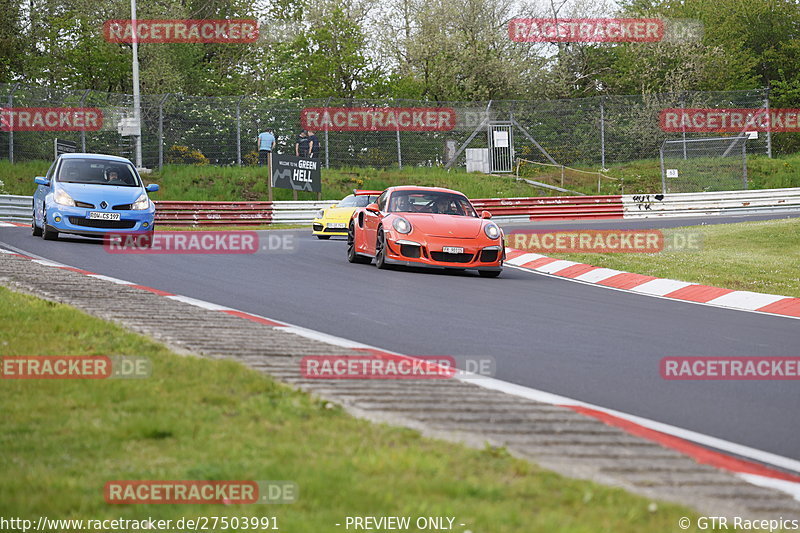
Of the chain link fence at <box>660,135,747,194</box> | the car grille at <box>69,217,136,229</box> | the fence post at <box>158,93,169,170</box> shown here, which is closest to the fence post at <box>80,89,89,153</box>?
the fence post at <box>158,93,169,170</box>

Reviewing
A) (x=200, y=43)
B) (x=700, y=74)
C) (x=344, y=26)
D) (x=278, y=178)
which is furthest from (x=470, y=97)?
(x=278, y=178)

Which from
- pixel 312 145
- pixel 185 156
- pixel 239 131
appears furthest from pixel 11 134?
pixel 312 145

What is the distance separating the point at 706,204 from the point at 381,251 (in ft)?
73.6

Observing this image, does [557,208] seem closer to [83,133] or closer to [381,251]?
[83,133]

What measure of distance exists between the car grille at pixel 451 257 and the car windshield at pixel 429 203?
4.08 ft

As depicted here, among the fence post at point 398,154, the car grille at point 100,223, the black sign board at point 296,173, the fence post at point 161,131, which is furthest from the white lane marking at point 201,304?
the fence post at point 398,154

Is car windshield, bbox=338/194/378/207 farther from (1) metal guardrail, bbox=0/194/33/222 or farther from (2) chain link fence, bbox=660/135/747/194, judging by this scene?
(2) chain link fence, bbox=660/135/747/194

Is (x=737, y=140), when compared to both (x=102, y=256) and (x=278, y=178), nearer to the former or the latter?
(x=278, y=178)

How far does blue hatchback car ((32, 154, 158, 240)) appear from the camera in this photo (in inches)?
709

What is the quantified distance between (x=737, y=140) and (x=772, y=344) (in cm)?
2976

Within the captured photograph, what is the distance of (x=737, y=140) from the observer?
123ft

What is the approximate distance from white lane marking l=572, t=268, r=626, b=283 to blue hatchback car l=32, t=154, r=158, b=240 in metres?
7.68

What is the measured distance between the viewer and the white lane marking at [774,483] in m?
4.64

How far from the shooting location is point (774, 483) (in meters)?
4.77
